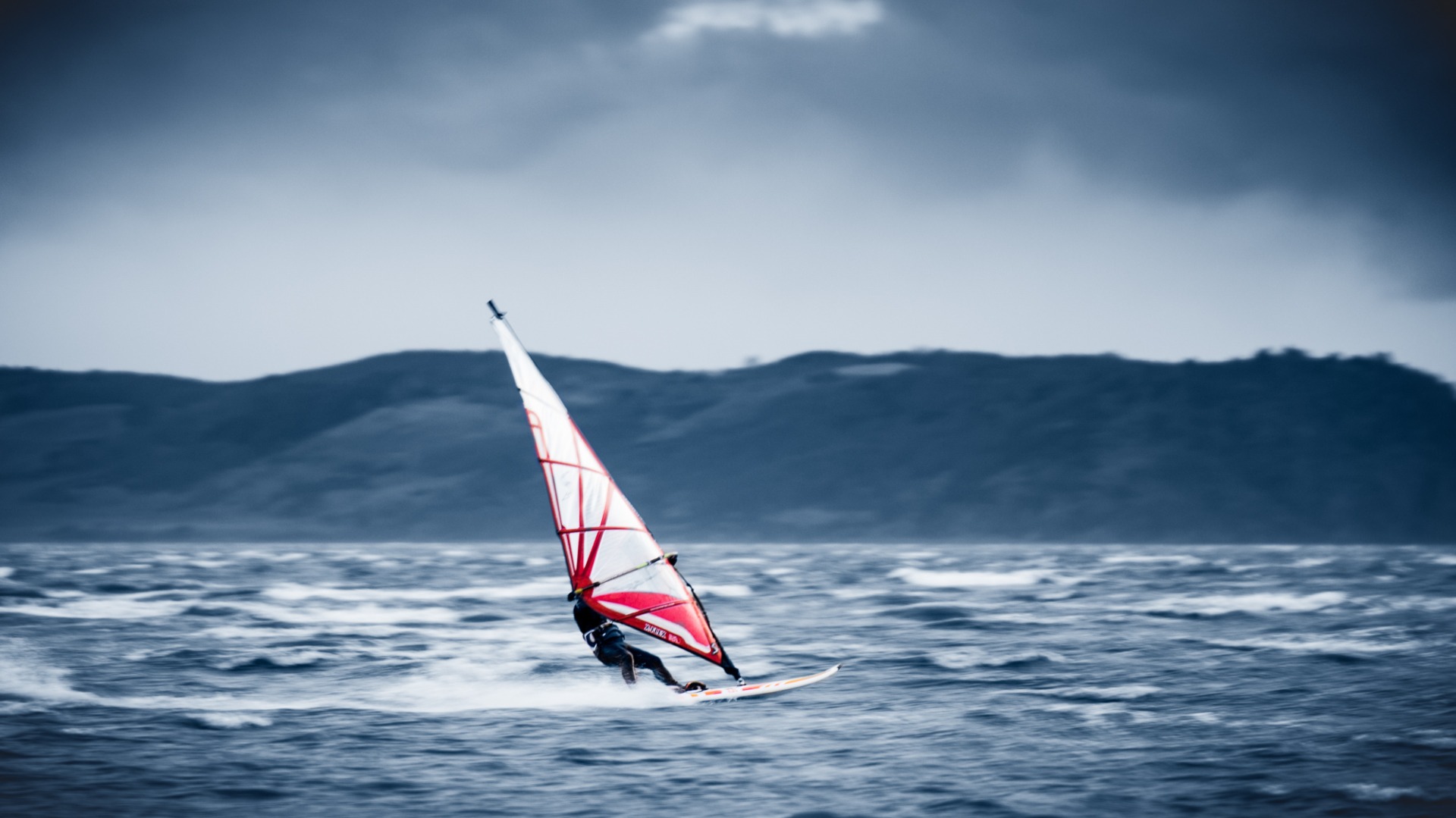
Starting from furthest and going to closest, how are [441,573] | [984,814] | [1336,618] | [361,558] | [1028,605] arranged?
[361,558]
[441,573]
[1028,605]
[1336,618]
[984,814]

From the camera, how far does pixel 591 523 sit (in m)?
19.6

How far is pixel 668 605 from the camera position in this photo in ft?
65.5

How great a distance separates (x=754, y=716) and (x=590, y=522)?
3.90 metres

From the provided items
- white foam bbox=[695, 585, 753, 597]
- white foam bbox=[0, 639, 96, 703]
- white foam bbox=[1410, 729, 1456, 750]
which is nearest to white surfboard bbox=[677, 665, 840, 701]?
white foam bbox=[1410, 729, 1456, 750]

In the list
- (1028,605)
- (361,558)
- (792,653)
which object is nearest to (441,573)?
(361,558)

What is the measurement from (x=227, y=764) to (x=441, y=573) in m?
56.7

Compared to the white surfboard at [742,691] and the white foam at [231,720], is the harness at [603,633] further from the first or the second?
the white foam at [231,720]

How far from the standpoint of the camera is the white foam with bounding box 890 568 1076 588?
58.5m

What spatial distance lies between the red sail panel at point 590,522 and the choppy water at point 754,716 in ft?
6.20

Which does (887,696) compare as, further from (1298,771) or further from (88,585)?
(88,585)

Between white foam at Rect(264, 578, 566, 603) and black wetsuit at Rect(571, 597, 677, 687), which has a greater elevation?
black wetsuit at Rect(571, 597, 677, 687)

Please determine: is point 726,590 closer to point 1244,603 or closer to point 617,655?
point 1244,603

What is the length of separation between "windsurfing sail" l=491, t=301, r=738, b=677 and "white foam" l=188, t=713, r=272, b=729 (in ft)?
16.8

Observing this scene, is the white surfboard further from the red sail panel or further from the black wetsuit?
the red sail panel
